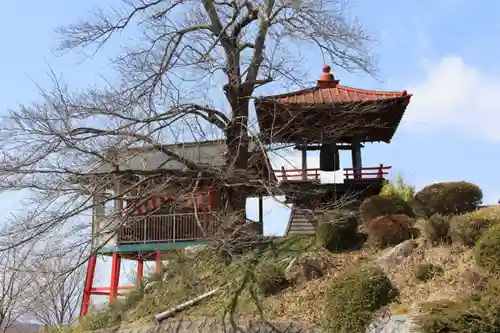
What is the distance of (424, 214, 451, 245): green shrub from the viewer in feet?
42.8

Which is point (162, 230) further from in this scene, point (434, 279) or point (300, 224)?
point (434, 279)

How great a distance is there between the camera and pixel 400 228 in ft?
46.3

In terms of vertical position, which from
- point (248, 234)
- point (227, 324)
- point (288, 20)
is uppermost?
point (288, 20)

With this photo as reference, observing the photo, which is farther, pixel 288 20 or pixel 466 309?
pixel 288 20

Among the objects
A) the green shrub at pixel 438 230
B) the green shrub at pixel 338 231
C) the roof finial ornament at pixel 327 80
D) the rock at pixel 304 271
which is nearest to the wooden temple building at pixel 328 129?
the roof finial ornament at pixel 327 80

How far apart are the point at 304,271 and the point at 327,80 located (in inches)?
297

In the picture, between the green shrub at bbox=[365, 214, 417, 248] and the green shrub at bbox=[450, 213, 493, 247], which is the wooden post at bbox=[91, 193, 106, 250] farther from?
the green shrub at bbox=[450, 213, 493, 247]

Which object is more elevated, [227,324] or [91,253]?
[91,253]

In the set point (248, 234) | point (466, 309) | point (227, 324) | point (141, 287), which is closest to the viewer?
point (466, 309)

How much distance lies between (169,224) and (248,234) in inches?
193

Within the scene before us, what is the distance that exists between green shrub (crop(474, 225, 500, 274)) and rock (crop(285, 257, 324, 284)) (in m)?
3.70

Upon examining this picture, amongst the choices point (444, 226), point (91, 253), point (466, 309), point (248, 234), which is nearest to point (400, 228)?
point (444, 226)

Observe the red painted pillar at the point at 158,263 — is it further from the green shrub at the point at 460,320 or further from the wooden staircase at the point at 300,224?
the green shrub at the point at 460,320

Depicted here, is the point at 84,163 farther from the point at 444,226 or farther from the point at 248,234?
the point at 444,226
